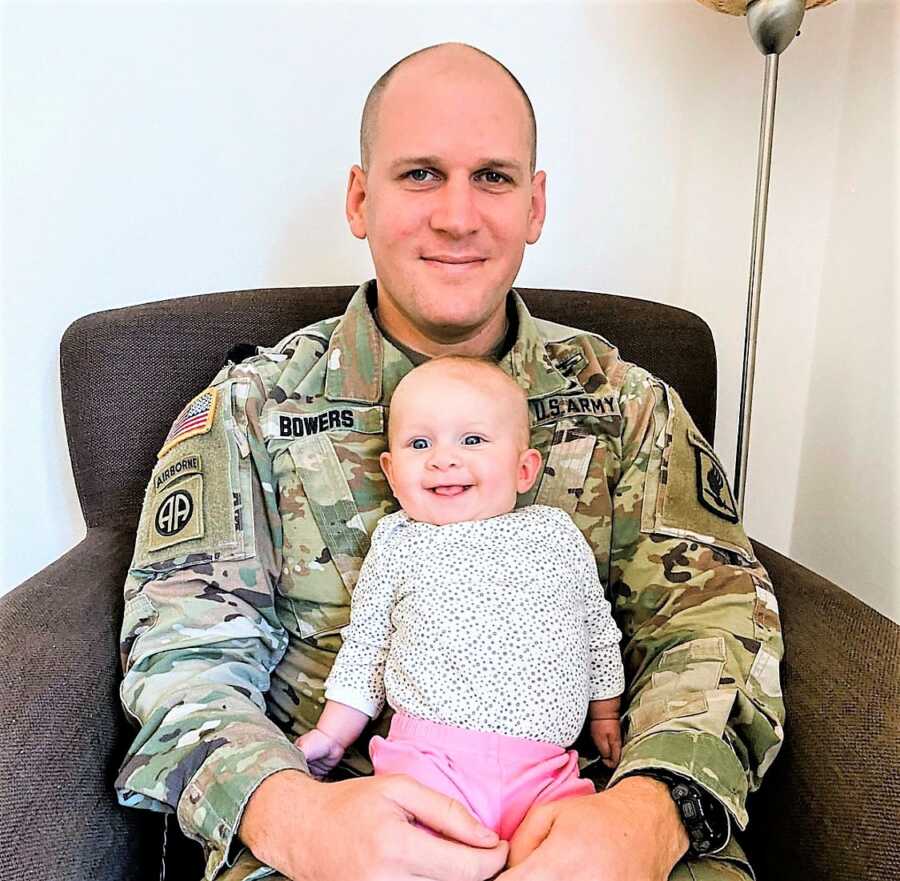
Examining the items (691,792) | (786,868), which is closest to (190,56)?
(691,792)

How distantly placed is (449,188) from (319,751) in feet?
2.31

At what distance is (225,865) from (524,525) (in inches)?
18.2

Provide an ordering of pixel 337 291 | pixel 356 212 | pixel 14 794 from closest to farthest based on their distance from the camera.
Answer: pixel 14 794
pixel 356 212
pixel 337 291

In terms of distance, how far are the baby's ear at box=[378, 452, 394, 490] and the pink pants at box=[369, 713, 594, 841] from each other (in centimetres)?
28

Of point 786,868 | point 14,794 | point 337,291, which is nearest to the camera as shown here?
point 14,794

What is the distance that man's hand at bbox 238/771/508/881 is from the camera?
79 cm

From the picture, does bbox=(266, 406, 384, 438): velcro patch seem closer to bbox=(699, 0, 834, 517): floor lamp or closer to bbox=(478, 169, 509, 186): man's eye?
bbox=(478, 169, 509, 186): man's eye

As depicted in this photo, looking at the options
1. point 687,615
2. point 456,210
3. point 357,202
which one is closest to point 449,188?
point 456,210

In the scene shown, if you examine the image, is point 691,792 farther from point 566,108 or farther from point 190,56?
point 190,56

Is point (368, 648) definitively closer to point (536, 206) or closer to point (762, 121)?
point (536, 206)

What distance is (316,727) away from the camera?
1.04 meters

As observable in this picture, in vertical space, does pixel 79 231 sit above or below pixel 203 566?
above

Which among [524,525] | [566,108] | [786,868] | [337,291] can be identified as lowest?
[786,868]

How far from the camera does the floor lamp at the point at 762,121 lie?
1.28 meters
